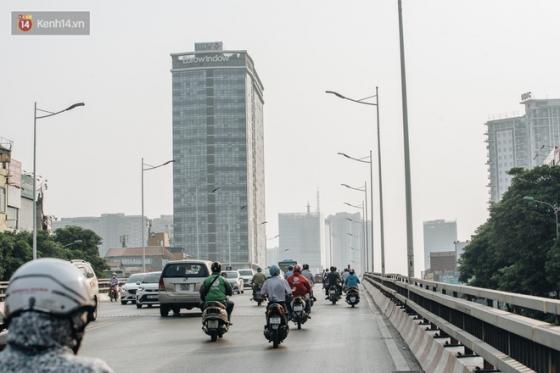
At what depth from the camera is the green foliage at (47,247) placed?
7881 cm

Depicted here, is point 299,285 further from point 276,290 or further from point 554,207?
point 554,207

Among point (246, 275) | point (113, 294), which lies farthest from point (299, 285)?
point (246, 275)

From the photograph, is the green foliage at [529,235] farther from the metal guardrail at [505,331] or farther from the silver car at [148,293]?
the metal guardrail at [505,331]

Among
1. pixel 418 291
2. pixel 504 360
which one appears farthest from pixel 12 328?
pixel 418 291

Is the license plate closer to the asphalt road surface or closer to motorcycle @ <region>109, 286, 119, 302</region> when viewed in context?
the asphalt road surface

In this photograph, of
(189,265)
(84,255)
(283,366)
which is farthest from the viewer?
(84,255)

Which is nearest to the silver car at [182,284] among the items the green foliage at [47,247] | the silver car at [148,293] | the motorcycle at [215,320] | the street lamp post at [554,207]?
the silver car at [148,293]

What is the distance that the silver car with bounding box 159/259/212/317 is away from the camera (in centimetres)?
2918

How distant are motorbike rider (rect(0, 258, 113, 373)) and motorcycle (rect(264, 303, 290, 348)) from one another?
47.0 feet

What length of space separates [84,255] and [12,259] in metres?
39.9

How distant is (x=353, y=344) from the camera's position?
699 inches

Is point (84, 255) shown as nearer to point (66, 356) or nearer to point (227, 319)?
point (227, 319)

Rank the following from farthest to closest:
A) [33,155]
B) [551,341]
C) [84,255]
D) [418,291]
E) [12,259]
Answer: [84,255] < [12,259] < [33,155] < [418,291] < [551,341]

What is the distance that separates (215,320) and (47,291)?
52.6 ft
